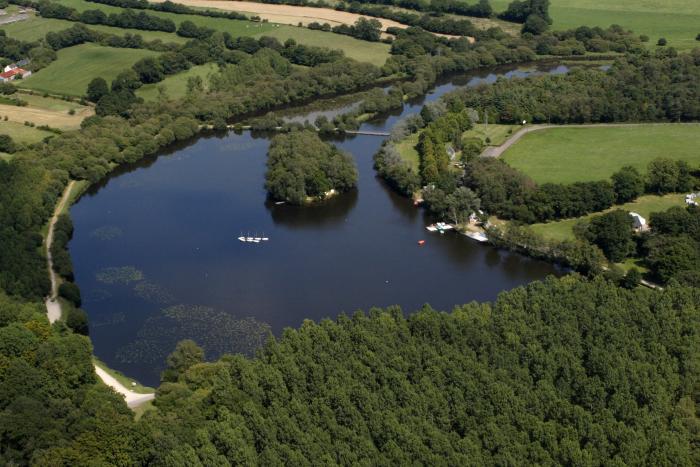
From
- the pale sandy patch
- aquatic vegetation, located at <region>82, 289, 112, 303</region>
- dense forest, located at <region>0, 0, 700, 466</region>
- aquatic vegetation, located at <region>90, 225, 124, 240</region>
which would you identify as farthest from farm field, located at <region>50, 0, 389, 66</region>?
aquatic vegetation, located at <region>82, 289, 112, 303</region>

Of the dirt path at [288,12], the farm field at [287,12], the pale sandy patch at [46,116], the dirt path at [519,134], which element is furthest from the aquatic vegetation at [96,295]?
the farm field at [287,12]

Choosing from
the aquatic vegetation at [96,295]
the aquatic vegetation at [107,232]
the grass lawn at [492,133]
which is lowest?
the aquatic vegetation at [107,232]

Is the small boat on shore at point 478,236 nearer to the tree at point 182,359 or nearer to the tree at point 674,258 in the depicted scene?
the tree at point 674,258

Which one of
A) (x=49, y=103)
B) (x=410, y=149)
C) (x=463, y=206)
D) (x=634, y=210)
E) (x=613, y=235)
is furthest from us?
(x=49, y=103)

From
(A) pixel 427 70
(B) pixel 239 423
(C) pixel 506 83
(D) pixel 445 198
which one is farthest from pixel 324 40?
(B) pixel 239 423

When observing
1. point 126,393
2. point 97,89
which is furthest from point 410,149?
point 126,393

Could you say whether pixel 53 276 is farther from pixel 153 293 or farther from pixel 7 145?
pixel 7 145

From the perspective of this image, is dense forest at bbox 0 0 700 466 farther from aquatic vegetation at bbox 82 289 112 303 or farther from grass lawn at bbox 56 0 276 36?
grass lawn at bbox 56 0 276 36
